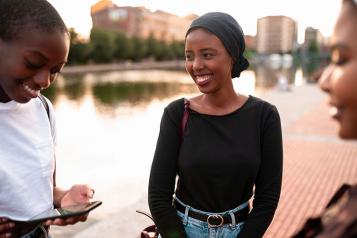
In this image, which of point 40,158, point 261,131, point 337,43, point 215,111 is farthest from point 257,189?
point 337,43

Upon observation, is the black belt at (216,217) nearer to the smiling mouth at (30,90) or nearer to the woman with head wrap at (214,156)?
the woman with head wrap at (214,156)

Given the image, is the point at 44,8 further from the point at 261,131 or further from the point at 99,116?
the point at 99,116

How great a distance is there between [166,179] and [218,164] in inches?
9.5

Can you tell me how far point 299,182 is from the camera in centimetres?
646

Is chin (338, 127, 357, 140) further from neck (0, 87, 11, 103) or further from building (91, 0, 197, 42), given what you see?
building (91, 0, 197, 42)

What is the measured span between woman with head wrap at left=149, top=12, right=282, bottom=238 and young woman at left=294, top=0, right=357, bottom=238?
83 cm

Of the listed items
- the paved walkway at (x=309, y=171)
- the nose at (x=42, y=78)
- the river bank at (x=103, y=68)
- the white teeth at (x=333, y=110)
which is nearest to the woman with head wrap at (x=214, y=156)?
the nose at (x=42, y=78)

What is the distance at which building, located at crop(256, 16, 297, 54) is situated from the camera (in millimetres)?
170500

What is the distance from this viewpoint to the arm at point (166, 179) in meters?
1.76

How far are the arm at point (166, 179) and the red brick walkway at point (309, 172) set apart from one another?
2721 mm

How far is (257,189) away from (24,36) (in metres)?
1.18

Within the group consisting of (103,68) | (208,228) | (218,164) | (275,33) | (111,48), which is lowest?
(275,33)

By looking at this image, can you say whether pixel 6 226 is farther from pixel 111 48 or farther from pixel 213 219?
pixel 111 48

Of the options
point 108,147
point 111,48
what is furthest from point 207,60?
point 111,48
